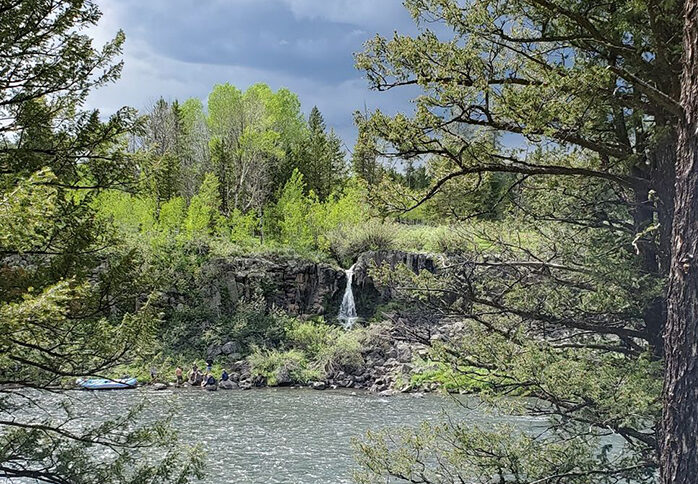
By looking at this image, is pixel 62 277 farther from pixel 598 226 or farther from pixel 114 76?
pixel 598 226

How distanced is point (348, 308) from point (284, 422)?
378 inches

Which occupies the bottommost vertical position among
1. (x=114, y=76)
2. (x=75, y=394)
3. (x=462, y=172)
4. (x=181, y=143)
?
(x=75, y=394)

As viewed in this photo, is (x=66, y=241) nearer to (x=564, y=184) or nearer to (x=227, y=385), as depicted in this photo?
(x=564, y=184)

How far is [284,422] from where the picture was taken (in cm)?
1152

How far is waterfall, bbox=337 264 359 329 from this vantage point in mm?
20266

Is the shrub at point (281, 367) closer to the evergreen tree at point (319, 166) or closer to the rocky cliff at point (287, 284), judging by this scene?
the rocky cliff at point (287, 284)

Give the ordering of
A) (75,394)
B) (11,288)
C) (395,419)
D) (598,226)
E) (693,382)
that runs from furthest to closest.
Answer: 1. (75,394)
2. (395,419)
3. (598,226)
4. (11,288)
5. (693,382)

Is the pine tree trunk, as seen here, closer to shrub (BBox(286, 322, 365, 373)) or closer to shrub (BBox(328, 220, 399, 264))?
shrub (BBox(286, 322, 365, 373))

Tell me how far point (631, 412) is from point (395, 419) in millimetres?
9031

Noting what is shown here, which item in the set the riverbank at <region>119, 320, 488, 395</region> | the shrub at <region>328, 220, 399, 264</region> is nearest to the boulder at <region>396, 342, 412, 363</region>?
the riverbank at <region>119, 320, 488, 395</region>

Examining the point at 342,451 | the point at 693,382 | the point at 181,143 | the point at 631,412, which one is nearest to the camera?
the point at 693,382

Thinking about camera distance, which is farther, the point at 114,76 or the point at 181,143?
the point at 181,143

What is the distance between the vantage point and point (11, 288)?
3.38 meters

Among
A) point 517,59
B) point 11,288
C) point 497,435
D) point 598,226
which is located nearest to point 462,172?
point 517,59
